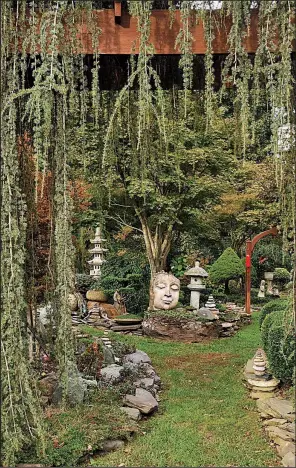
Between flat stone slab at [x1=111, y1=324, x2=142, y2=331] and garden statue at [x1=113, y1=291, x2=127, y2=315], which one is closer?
flat stone slab at [x1=111, y1=324, x2=142, y2=331]

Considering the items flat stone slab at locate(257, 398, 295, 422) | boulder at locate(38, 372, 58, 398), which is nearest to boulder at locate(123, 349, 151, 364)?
boulder at locate(38, 372, 58, 398)

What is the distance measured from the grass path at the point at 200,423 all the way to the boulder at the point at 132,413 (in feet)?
0.24

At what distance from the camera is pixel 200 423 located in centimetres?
414

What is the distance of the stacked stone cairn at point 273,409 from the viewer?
11.3 ft

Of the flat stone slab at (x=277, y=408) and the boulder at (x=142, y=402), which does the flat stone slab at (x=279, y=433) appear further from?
the boulder at (x=142, y=402)

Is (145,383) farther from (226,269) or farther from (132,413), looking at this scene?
(226,269)

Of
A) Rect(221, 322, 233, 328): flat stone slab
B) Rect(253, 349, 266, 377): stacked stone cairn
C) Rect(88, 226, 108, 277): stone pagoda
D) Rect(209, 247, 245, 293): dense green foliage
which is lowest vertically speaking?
Rect(221, 322, 233, 328): flat stone slab

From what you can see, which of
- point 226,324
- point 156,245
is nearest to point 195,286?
point 226,324

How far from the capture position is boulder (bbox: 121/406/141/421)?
4.04m

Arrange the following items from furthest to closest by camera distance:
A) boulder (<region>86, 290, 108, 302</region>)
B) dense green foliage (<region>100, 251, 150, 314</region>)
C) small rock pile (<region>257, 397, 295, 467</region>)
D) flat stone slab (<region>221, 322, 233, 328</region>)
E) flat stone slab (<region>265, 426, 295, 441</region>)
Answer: boulder (<region>86, 290, 108, 302</region>)
dense green foliage (<region>100, 251, 150, 314</region>)
flat stone slab (<region>221, 322, 233, 328</region>)
flat stone slab (<region>265, 426, 295, 441</region>)
small rock pile (<region>257, 397, 295, 467</region>)

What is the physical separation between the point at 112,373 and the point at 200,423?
47.1 inches

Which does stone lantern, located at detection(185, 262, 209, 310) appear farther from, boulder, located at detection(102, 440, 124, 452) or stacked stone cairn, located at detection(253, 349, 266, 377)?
boulder, located at detection(102, 440, 124, 452)

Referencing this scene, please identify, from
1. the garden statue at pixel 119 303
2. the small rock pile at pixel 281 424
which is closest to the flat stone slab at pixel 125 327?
the garden statue at pixel 119 303

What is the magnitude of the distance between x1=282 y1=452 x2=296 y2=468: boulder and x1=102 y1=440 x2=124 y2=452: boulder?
3.79 feet
